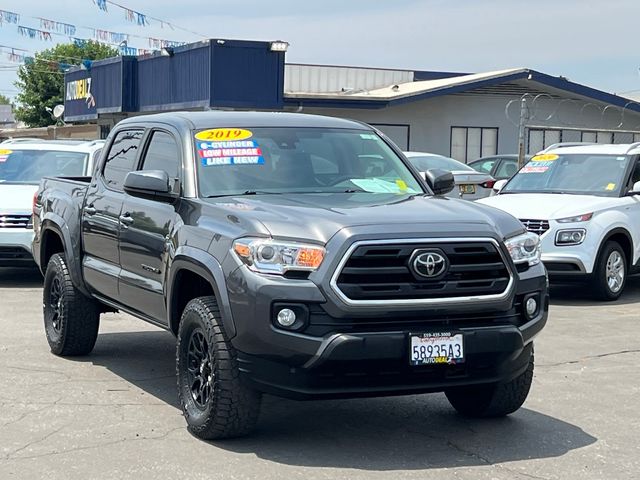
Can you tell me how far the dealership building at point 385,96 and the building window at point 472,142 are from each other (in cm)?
3

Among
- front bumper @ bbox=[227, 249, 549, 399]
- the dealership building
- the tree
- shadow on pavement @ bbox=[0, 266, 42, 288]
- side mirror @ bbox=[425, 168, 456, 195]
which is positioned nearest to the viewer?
front bumper @ bbox=[227, 249, 549, 399]

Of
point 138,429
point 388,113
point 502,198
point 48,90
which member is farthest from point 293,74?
point 48,90

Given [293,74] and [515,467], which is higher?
[293,74]

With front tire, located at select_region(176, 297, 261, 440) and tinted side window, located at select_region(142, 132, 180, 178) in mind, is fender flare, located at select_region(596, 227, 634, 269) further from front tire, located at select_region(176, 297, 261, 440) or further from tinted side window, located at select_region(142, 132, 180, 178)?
front tire, located at select_region(176, 297, 261, 440)

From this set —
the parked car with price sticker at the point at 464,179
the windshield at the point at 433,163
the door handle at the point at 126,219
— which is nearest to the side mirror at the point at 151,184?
the door handle at the point at 126,219

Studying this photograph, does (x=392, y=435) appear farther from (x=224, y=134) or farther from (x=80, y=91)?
(x=80, y=91)

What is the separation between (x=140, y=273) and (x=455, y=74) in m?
32.2

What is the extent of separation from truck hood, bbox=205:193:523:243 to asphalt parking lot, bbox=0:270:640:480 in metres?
1.23

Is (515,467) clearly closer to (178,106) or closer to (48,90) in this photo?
(178,106)

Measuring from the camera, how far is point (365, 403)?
23.7ft

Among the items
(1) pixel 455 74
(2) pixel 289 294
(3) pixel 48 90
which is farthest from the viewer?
(3) pixel 48 90

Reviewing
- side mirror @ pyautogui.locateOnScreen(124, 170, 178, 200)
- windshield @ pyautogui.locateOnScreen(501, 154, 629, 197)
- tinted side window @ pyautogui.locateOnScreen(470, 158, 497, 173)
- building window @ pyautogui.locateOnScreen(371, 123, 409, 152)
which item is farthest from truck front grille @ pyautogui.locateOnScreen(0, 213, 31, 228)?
building window @ pyautogui.locateOnScreen(371, 123, 409, 152)

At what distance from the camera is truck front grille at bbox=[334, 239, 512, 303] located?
18.3 ft

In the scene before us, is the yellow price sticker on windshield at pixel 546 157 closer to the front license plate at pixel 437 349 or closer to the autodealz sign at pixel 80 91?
the front license plate at pixel 437 349
